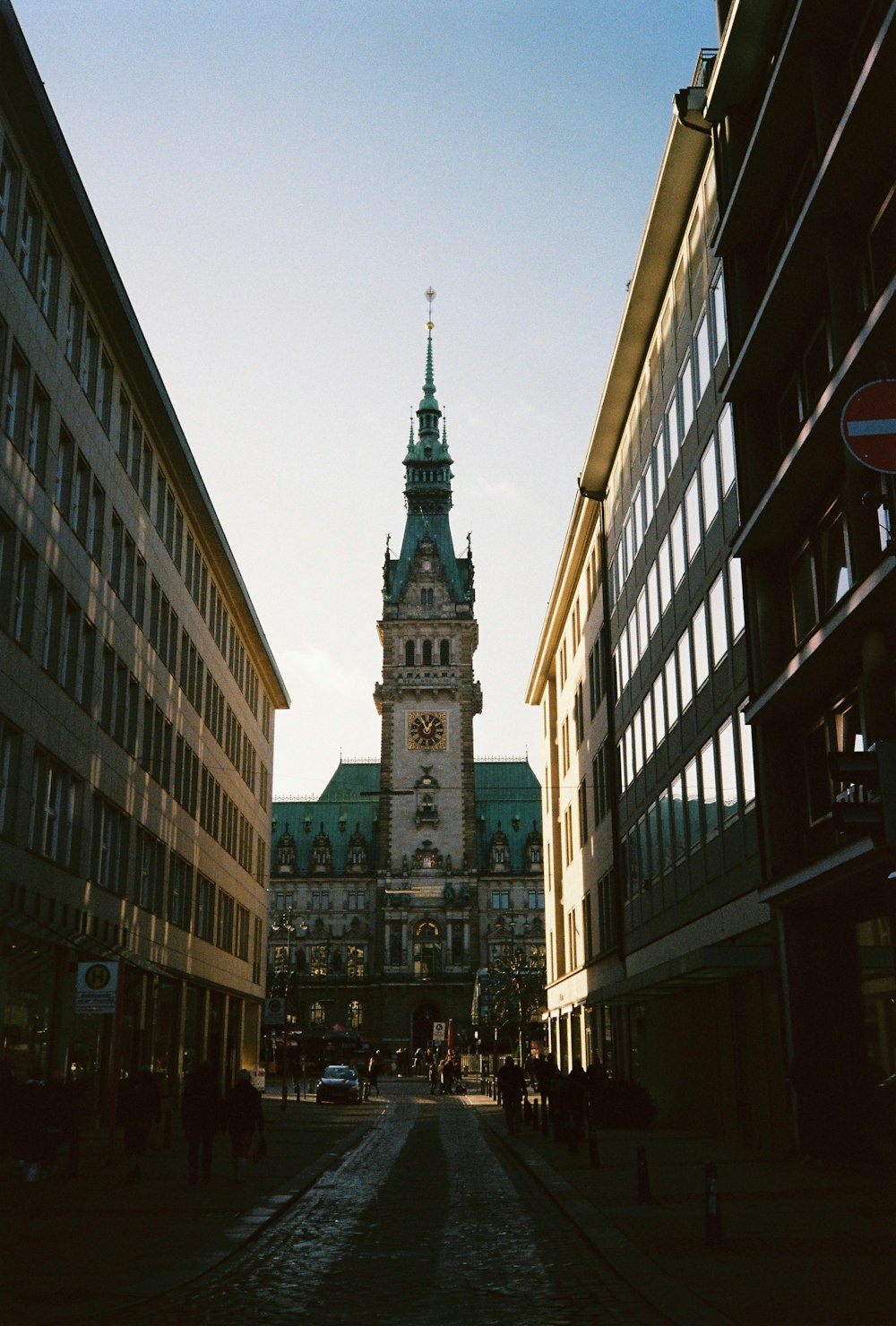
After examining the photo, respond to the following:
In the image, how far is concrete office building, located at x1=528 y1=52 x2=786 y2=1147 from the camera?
2895cm

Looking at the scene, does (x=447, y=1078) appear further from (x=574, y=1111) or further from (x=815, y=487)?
(x=815, y=487)

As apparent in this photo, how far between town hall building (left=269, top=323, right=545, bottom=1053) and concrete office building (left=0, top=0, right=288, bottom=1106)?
2755 inches

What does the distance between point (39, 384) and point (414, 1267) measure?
22075 millimetres

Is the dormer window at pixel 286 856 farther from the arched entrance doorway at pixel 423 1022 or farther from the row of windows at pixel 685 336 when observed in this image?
the row of windows at pixel 685 336

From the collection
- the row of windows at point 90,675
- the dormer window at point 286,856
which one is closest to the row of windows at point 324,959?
the dormer window at point 286,856

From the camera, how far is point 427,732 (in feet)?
419

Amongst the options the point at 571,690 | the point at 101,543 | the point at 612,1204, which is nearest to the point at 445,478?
the point at 571,690

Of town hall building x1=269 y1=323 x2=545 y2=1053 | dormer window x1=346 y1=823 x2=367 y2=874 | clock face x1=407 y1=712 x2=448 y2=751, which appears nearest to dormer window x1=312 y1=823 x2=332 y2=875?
town hall building x1=269 y1=323 x2=545 y2=1053

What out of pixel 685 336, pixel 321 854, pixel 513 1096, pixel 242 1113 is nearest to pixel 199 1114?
pixel 242 1113

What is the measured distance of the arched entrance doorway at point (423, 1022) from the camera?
422ft

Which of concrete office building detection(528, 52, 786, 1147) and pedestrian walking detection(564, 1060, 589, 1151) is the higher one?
concrete office building detection(528, 52, 786, 1147)

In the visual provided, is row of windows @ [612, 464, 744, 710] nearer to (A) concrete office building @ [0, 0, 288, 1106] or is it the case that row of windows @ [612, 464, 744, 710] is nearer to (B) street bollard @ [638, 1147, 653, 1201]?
(B) street bollard @ [638, 1147, 653, 1201]

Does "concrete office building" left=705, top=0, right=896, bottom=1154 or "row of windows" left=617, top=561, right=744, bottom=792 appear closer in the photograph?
"concrete office building" left=705, top=0, right=896, bottom=1154

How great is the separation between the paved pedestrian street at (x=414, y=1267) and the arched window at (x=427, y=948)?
106772 mm
